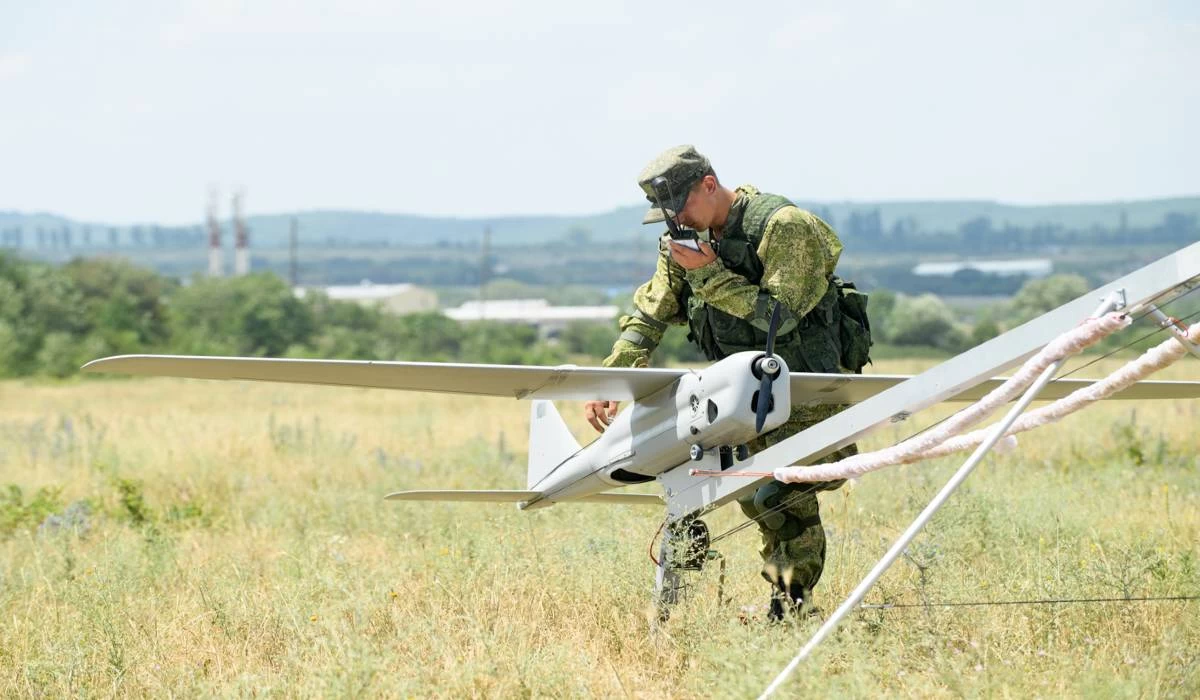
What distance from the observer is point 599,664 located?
202 inches

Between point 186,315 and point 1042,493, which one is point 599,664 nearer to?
point 1042,493

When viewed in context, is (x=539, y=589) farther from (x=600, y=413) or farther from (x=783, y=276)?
(x=783, y=276)

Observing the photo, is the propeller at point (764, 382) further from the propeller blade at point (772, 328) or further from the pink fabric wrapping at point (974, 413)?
the pink fabric wrapping at point (974, 413)

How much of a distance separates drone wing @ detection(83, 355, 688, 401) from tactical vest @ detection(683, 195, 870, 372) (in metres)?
0.70

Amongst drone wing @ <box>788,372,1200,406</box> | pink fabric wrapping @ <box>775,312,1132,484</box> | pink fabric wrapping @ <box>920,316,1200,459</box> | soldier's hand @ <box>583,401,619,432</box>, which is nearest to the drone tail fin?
soldier's hand @ <box>583,401,619,432</box>

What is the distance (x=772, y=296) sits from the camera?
543cm

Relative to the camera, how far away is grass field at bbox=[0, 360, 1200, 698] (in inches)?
186

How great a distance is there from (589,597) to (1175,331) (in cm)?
293

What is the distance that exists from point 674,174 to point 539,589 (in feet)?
6.67

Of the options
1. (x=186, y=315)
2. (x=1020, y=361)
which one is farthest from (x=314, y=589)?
(x=186, y=315)

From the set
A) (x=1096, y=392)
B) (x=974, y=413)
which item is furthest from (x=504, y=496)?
(x=1096, y=392)

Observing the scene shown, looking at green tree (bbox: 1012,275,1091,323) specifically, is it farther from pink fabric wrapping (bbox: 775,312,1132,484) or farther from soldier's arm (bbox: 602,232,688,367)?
pink fabric wrapping (bbox: 775,312,1132,484)

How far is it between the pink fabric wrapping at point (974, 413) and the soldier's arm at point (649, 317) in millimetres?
1612

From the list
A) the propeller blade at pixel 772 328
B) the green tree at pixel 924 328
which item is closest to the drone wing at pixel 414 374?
the propeller blade at pixel 772 328
